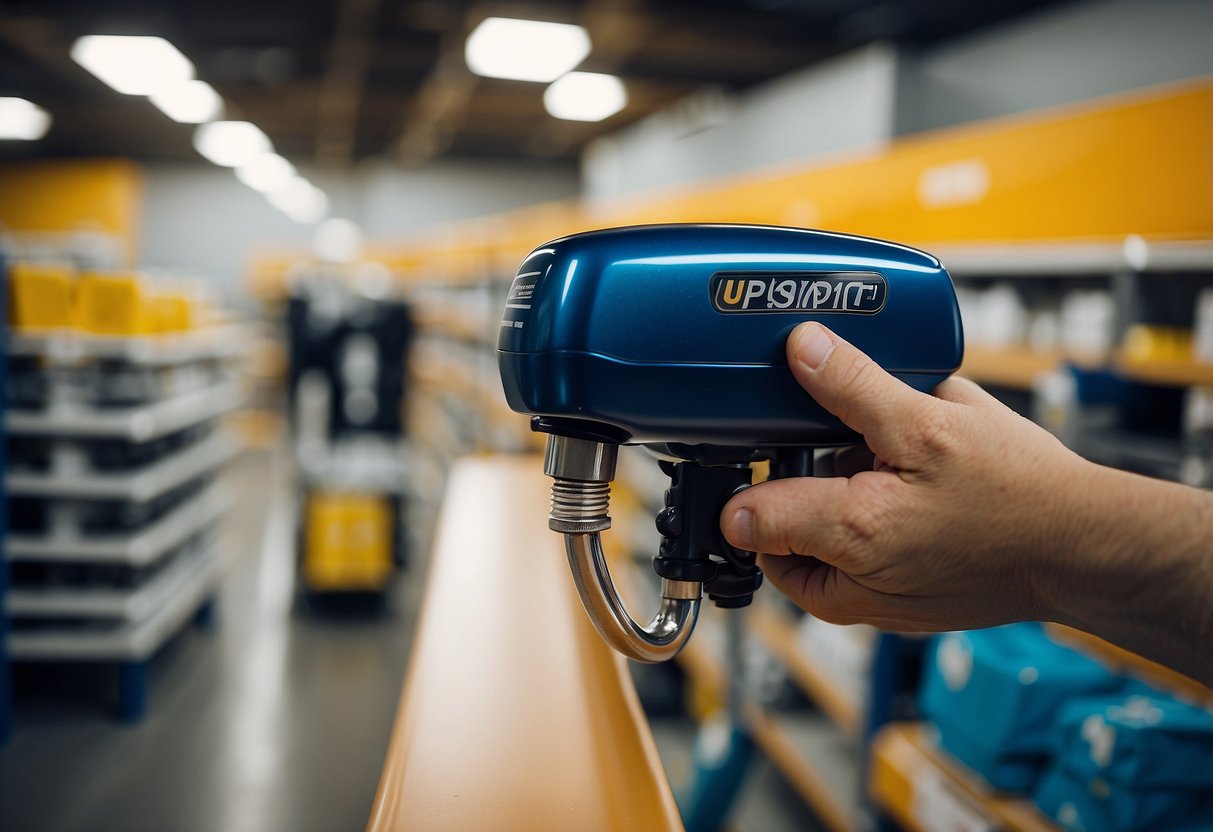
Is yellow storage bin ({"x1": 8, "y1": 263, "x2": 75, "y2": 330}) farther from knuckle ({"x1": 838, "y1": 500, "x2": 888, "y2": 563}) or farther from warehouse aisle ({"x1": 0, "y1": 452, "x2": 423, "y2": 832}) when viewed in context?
knuckle ({"x1": 838, "y1": 500, "x2": 888, "y2": 563})

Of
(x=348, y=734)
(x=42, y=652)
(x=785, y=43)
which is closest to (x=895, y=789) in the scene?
(x=348, y=734)

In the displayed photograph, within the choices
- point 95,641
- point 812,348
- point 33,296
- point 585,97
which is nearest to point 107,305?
point 33,296

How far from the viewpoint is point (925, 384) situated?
79cm

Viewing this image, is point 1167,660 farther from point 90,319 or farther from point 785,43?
point 785,43

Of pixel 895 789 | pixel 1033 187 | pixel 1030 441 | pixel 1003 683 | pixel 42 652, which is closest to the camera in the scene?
pixel 1030 441

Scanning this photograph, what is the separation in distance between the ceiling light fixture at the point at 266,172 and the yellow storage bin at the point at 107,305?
10.9 m

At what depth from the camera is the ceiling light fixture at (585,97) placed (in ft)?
27.4

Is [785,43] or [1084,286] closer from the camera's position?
[1084,286]

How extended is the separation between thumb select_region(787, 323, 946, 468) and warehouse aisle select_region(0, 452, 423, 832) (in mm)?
3219

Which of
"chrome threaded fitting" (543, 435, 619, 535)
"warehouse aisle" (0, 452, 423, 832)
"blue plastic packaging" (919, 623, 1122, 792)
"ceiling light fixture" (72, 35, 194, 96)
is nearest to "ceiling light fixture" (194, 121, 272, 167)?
"ceiling light fixture" (72, 35, 194, 96)

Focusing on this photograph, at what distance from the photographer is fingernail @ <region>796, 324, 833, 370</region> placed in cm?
73

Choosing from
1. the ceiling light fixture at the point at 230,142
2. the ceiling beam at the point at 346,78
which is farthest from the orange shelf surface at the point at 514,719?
the ceiling light fixture at the point at 230,142

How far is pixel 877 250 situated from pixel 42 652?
13.8 ft

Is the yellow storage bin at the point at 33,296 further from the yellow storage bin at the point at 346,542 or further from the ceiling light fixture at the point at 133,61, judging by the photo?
the ceiling light fixture at the point at 133,61
